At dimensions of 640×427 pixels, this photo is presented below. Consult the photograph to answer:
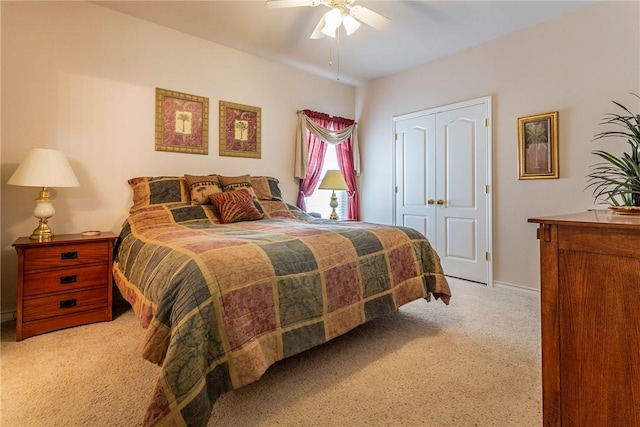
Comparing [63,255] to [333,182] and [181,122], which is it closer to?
[181,122]

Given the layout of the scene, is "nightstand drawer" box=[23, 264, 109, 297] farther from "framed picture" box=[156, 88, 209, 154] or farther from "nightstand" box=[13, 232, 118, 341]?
"framed picture" box=[156, 88, 209, 154]

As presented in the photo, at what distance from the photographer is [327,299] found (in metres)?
1.78

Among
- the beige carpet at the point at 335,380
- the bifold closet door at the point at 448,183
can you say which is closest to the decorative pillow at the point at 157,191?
the beige carpet at the point at 335,380

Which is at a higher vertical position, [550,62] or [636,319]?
[550,62]

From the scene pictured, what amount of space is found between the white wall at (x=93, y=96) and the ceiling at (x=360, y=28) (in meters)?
0.23

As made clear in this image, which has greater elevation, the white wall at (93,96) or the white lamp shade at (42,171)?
the white wall at (93,96)

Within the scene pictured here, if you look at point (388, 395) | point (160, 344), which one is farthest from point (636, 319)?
point (160, 344)

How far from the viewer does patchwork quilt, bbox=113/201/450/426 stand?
122 centimetres

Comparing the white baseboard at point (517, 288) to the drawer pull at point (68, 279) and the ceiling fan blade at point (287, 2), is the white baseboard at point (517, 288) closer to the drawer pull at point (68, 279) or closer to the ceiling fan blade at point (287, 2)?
the ceiling fan blade at point (287, 2)

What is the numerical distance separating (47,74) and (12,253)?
4.83ft

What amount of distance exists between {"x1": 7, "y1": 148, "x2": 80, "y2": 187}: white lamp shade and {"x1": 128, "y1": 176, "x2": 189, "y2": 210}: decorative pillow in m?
0.55

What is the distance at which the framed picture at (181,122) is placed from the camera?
3.15 metres

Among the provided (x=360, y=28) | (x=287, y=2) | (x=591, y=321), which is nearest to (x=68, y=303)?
(x=287, y=2)

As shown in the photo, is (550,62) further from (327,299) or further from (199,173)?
(199,173)
